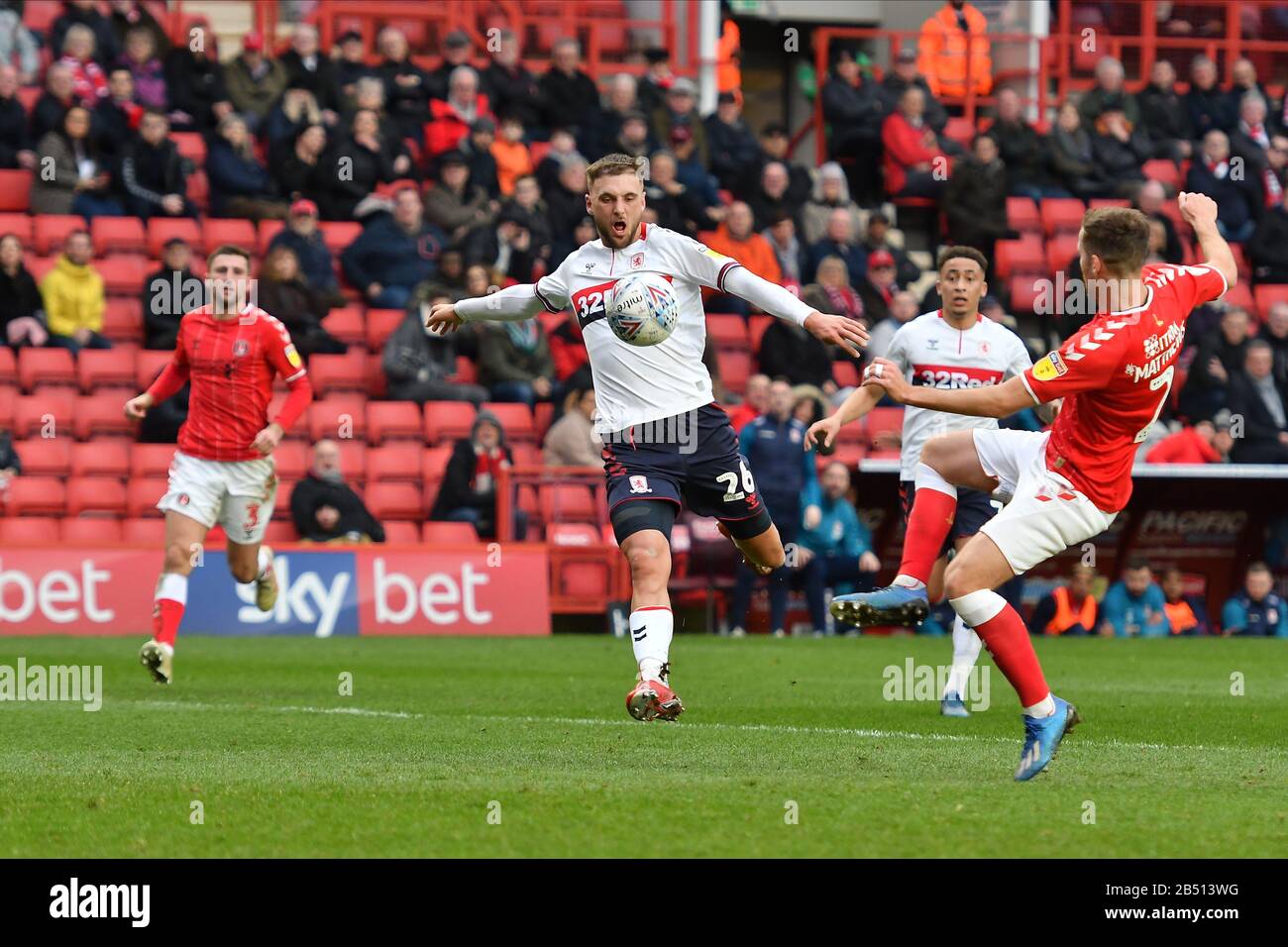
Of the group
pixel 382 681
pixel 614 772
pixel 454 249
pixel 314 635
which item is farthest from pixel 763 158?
pixel 614 772

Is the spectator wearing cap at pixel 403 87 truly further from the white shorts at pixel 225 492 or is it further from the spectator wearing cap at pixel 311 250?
the white shorts at pixel 225 492

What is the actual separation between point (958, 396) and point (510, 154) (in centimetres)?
1598

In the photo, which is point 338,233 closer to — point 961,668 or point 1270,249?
point 1270,249

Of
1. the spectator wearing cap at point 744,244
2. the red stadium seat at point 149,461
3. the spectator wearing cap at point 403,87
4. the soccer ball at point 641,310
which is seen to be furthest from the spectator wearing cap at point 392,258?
the soccer ball at point 641,310

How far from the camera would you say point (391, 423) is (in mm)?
20266

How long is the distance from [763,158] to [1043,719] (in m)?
16.8

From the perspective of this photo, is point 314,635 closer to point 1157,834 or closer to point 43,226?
point 43,226

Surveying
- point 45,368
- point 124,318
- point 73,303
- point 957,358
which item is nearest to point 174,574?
point 957,358

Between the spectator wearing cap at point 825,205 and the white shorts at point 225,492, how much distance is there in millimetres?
11463

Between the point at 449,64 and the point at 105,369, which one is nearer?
the point at 105,369

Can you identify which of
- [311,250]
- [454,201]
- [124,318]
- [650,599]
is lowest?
[650,599]

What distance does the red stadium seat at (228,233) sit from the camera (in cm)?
2112

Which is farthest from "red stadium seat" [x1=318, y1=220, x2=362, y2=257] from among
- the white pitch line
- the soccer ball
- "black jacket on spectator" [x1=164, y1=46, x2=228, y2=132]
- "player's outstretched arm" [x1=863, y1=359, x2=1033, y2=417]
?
"player's outstretched arm" [x1=863, y1=359, x2=1033, y2=417]

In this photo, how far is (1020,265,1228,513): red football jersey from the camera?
7512 mm
